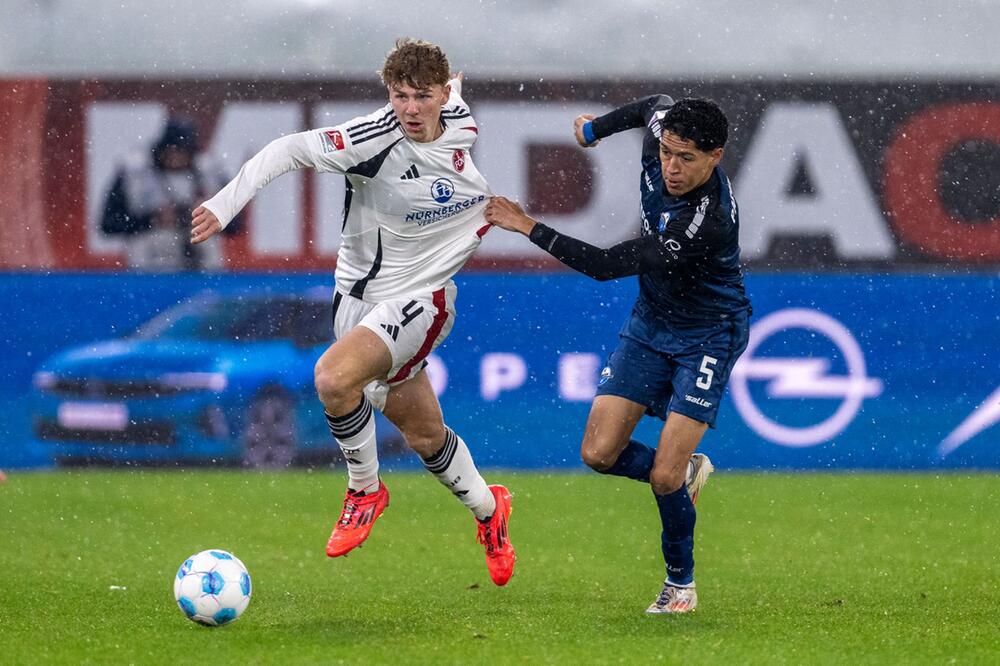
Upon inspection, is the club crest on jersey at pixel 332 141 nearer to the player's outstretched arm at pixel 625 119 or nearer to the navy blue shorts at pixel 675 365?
the player's outstretched arm at pixel 625 119

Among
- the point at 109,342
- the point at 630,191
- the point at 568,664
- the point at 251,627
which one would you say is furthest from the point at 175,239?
the point at 568,664

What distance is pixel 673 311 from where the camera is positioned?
7078 mm

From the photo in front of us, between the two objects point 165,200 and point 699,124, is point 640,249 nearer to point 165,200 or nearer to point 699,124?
point 699,124

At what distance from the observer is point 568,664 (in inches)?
231

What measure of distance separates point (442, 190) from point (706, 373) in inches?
Result: 56.8

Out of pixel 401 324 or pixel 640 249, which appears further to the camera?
pixel 401 324

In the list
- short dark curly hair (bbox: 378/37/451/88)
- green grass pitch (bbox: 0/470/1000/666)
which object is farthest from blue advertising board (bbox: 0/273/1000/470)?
short dark curly hair (bbox: 378/37/451/88)

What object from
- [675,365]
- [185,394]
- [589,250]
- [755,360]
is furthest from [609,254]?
[185,394]

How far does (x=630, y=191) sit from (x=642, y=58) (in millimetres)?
1063

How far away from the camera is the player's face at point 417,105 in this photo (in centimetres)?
675

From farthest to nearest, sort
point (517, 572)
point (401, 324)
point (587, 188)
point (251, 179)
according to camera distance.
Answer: point (587, 188) → point (517, 572) → point (401, 324) → point (251, 179)

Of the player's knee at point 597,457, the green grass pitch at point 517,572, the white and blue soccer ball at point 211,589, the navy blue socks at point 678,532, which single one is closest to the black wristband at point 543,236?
the player's knee at point 597,457

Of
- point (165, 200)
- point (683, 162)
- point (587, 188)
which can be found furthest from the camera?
point (587, 188)

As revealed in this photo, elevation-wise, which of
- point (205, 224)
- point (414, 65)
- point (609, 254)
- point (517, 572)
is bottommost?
point (517, 572)
